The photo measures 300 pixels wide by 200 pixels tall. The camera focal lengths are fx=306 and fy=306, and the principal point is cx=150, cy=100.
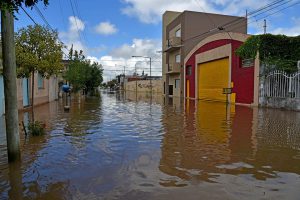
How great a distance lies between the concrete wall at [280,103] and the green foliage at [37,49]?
13980 mm

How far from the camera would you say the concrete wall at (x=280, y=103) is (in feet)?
60.5

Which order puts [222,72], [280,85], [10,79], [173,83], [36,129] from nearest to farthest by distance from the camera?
[10,79] < [36,129] < [280,85] < [222,72] < [173,83]

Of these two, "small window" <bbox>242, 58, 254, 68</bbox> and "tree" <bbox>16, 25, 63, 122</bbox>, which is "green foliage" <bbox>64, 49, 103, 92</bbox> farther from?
"tree" <bbox>16, 25, 63, 122</bbox>

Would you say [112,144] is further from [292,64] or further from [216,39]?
[216,39]

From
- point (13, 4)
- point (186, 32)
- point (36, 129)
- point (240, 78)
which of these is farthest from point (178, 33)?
point (13, 4)

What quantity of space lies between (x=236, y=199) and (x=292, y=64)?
1823 centimetres

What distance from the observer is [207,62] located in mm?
33406

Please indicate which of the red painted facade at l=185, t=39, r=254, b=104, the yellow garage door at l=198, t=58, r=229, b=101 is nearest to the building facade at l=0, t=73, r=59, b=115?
the red painted facade at l=185, t=39, r=254, b=104

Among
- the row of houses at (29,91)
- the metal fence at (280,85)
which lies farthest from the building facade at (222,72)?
the row of houses at (29,91)

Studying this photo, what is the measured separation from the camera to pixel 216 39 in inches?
1212

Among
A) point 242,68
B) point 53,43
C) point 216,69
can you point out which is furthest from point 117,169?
point 216,69

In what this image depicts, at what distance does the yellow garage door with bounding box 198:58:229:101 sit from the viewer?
96.1 feet

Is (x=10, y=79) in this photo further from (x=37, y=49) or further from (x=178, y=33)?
(x=178, y=33)

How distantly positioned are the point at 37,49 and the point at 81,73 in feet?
106
